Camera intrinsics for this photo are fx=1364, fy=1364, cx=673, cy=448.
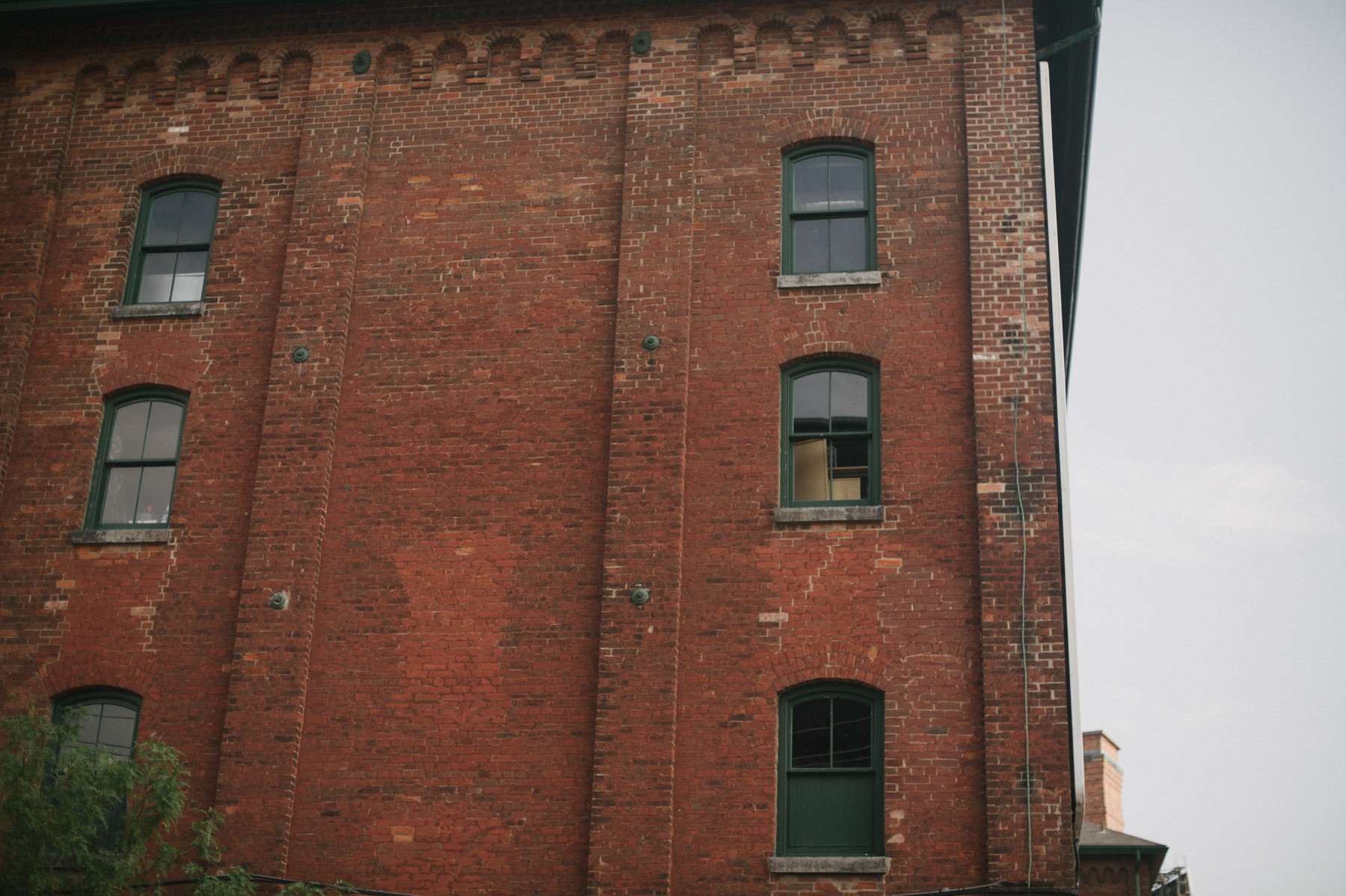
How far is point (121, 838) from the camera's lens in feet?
42.2

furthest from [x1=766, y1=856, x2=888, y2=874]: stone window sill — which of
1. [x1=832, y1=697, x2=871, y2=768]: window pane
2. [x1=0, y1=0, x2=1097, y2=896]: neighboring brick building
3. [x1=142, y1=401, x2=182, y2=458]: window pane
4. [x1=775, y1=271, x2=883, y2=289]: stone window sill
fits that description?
[x1=142, y1=401, x2=182, y2=458]: window pane

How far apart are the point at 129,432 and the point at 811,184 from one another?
345 inches

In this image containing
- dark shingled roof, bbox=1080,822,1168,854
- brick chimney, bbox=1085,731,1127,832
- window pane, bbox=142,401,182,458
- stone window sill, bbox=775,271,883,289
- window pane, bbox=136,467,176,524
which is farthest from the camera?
brick chimney, bbox=1085,731,1127,832

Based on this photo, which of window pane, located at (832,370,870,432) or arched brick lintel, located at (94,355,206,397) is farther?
arched brick lintel, located at (94,355,206,397)

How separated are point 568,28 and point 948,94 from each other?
4861 mm

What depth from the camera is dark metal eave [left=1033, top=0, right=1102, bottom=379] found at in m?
16.6

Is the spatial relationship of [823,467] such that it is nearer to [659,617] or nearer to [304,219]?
[659,617]

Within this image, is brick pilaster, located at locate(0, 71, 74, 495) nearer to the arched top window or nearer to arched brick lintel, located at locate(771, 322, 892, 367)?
the arched top window

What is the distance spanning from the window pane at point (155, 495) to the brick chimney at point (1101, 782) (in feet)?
57.3

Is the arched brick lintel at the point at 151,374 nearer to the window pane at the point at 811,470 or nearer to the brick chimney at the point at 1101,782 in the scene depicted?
the window pane at the point at 811,470

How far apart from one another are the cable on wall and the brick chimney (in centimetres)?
1306

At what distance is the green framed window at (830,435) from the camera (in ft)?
49.1

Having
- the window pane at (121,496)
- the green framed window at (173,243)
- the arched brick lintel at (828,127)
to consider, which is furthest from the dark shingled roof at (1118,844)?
the green framed window at (173,243)

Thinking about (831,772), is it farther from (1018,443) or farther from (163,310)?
(163,310)
